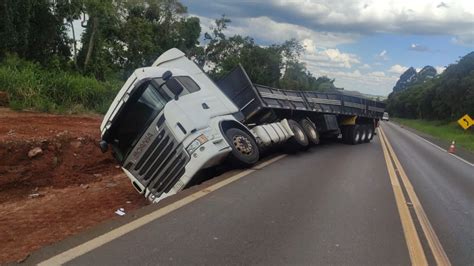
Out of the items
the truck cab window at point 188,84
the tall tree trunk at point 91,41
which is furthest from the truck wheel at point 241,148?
the tall tree trunk at point 91,41

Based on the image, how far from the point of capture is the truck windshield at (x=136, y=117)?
967 centimetres

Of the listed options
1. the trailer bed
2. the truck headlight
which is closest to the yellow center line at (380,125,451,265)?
the truck headlight

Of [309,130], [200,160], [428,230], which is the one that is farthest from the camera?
[309,130]

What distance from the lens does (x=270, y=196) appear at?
8.59 meters

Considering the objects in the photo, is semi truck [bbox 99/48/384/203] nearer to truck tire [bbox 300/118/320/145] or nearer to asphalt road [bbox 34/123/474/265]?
asphalt road [bbox 34/123/474/265]

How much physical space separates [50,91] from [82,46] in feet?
59.3

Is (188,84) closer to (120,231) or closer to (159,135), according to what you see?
(159,135)

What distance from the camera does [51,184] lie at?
1193 cm

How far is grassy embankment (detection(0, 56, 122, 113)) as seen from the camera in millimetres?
18547

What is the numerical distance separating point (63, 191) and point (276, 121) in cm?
652

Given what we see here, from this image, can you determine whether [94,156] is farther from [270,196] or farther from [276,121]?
[270,196]

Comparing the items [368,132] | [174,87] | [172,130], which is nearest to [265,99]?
[174,87]

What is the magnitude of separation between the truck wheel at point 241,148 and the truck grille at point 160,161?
1570 millimetres

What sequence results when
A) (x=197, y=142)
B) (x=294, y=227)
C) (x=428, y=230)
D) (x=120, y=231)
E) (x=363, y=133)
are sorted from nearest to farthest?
(x=120, y=231), (x=294, y=227), (x=428, y=230), (x=197, y=142), (x=363, y=133)
